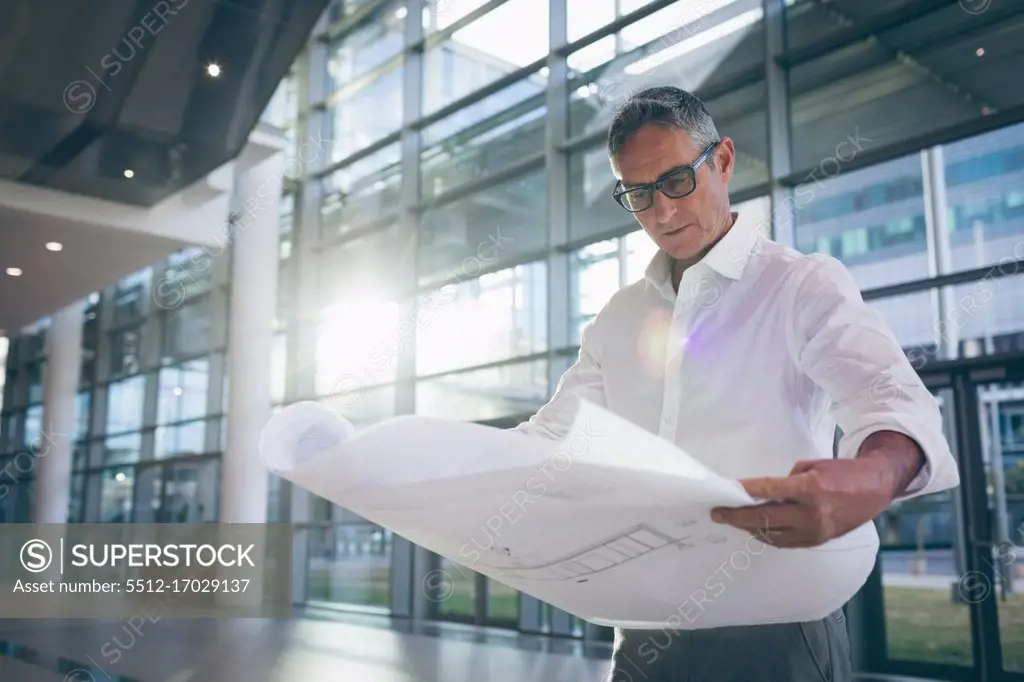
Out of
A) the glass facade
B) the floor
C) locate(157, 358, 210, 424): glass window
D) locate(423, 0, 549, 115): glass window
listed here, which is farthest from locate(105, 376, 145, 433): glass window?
locate(423, 0, 549, 115): glass window

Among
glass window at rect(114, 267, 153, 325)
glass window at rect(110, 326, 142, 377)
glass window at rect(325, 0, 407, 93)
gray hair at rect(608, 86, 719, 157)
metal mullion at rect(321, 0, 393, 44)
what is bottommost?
gray hair at rect(608, 86, 719, 157)

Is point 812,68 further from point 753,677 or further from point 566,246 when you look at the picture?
point 753,677

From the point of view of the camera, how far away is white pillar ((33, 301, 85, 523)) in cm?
1305

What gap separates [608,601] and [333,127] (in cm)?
1099

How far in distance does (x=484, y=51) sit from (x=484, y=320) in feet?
8.45

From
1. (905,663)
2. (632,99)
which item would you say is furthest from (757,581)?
(905,663)

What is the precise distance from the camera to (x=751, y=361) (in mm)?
850

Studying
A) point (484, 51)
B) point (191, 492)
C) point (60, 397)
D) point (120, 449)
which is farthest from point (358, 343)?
point (120, 449)

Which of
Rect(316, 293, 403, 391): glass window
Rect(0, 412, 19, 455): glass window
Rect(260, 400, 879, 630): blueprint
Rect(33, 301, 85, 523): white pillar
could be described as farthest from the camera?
Rect(0, 412, 19, 455): glass window

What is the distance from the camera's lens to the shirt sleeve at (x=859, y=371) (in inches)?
25.5

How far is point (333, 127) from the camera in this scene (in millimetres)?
11172

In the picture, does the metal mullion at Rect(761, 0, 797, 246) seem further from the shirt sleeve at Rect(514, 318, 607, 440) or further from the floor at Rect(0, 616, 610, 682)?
the shirt sleeve at Rect(514, 318, 607, 440)

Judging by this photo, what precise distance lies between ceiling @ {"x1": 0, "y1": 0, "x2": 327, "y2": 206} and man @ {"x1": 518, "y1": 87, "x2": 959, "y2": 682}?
525 cm

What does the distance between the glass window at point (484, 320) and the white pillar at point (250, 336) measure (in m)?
1.85
